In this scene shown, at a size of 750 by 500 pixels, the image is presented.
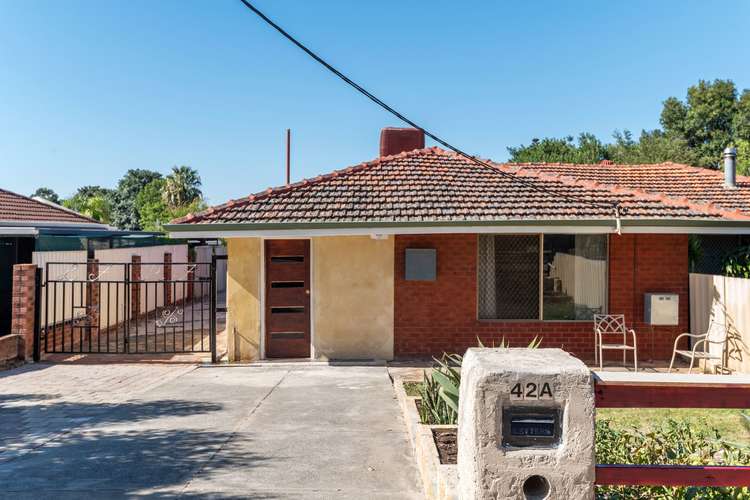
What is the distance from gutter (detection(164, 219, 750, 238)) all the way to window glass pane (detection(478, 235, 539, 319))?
32.4 inches

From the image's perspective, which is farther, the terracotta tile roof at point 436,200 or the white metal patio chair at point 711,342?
the terracotta tile roof at point 436,200

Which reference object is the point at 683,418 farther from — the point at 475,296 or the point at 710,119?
the point at 710,119

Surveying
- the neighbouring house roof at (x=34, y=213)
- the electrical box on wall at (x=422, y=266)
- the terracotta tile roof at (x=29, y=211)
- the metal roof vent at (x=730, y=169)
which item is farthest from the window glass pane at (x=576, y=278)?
the terracotta tile roof at (x=29, y=211)

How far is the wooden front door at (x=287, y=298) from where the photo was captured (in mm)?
11078

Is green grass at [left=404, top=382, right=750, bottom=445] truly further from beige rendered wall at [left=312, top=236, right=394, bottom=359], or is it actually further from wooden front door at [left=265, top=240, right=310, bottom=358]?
wooden front door at [left=265, top=240, right=310, bottom=358]

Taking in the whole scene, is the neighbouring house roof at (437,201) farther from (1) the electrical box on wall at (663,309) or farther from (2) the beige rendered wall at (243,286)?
(1) the electrical box on wall at (663,309)

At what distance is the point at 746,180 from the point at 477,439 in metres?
15.8

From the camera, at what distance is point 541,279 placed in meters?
11.0

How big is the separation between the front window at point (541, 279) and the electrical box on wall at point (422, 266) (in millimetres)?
968

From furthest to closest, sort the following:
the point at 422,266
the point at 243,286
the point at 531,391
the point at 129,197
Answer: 1. the point at 129,197
2. the point at 243,286
3. the point at 422,266
4. the point at 531,391

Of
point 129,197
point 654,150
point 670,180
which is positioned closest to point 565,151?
point 654,150

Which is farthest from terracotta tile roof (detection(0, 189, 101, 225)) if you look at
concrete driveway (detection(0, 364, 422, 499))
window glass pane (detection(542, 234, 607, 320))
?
window glass pane (detection(542, 234, 607, 320))

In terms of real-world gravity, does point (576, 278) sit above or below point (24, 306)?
above

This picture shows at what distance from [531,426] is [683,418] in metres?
5.26
